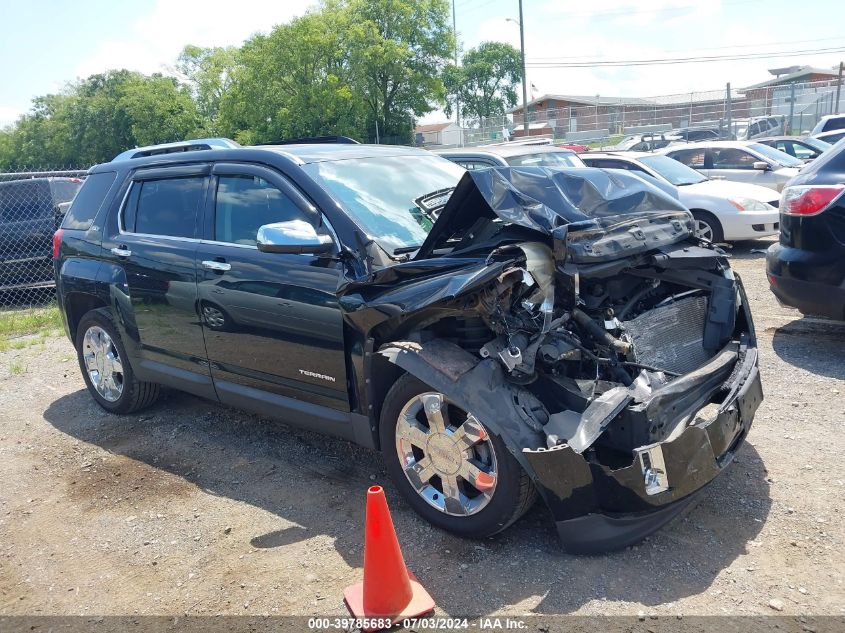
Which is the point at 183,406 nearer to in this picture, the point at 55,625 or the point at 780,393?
the point at 55,625

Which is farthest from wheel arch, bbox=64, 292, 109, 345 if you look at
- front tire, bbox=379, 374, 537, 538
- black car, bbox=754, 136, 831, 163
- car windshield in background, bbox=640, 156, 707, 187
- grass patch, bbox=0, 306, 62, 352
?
black car, bbox=754, 136, 831, 163

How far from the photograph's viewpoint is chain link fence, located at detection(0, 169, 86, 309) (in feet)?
36.2

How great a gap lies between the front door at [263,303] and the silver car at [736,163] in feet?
35.4

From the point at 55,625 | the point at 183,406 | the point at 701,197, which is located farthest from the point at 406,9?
the point at 55,625

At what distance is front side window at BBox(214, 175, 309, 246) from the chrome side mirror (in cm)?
38

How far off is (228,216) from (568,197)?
2162 millimetres

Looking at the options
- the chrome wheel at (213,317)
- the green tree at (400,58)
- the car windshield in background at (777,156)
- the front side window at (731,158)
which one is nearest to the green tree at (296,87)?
the green tree at (400,58)

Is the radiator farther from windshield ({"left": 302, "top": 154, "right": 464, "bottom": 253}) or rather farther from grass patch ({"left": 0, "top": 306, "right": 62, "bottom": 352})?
grass patch ({"left": 0, "top": 306, "right": 62, "bottom": 352})

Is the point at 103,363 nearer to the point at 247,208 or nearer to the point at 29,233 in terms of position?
the point at 247,208

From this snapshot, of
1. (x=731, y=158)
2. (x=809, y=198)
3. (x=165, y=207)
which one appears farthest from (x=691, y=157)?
(x=165, y=207)

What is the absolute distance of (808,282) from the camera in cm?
557

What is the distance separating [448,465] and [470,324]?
2.30 feet

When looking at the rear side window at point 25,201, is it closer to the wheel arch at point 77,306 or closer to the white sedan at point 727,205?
the wheel arch at point 77,306

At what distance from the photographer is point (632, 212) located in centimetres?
393
